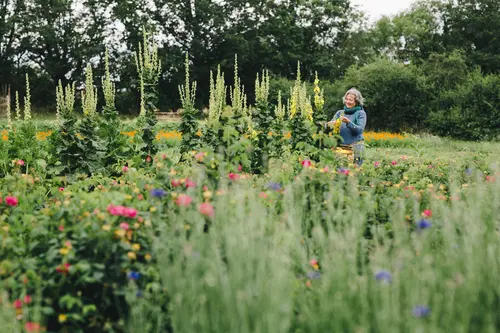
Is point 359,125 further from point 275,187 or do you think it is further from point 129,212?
point 129,212

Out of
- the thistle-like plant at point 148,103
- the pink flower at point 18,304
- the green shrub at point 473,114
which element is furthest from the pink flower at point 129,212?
the green shrub at point 473,114

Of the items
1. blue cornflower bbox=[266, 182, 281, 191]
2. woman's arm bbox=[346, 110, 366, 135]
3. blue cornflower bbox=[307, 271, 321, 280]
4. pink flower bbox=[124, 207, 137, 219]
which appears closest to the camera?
blue cornflower bbox=[307, 271, 321, 280]

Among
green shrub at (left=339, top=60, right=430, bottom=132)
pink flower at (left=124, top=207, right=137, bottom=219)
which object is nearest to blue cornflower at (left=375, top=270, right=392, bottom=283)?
pink flower at (left=124, top=207, right=137, bottom=219)

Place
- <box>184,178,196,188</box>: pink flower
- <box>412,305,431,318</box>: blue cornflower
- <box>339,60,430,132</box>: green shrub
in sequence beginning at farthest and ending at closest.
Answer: <box>339,60,430,132</box>: green shrub
<box>184,178,196,188</box>: pink flower
<box>412,305,431,318</box>: blue cornflower

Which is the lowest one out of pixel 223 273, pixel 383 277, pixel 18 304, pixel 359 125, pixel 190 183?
pixel 18 304

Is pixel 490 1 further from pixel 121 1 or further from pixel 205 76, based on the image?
pixel 121 1

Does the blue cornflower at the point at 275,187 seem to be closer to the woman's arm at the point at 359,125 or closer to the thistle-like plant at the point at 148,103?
the thistle-like plant at the point at 148,103

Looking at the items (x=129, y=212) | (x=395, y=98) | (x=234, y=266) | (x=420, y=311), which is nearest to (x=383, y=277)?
(x=420, y=311)

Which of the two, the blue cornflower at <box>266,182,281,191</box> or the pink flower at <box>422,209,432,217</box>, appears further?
the blue cornflower at <box>266,182,281,191</box>

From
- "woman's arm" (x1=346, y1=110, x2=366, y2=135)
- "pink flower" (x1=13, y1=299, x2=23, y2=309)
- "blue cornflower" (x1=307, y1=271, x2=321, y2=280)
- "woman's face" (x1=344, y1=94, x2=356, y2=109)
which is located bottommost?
"pink flower" (x1=13, y1=299, x2=23, y2=309)

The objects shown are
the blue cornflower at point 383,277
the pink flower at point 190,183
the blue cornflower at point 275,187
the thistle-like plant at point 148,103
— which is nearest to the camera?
the blue cornflower at point 383,277

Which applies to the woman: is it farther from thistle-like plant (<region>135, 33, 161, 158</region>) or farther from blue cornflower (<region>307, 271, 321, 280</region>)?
blue cornflower (<region>307, 271, 321, 280</region>)

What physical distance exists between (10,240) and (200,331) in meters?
1.42

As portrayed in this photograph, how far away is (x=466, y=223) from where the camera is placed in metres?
3.43
